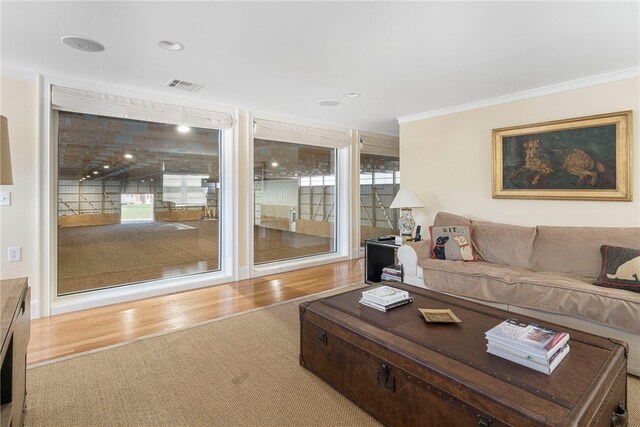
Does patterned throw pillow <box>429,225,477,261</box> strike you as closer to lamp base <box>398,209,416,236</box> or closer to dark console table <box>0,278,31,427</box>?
lamp base <box>398,209,416,236</box>

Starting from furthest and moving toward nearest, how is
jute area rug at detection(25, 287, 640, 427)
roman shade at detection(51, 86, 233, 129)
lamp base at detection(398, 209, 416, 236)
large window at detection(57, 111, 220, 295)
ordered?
lamp base at detection(398, 209, 416, 236), large window at detection(57, 111, 220, 295), roman shade at detection(51, 86, 233, 129), jute area rug at detection(25, 287, 640, 427)

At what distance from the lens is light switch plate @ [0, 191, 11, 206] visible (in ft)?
9.77

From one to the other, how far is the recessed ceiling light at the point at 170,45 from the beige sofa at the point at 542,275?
2719 millimetres

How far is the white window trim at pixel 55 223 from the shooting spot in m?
3.15

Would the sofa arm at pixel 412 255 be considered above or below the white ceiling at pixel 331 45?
below

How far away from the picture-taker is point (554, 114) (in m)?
3.47

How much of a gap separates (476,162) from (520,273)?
5.41 feet

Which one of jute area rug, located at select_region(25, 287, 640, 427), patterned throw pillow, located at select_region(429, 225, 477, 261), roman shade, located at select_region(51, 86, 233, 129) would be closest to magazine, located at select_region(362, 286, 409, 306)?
jute area rug, located at select_region(25, 287, 640, 427)

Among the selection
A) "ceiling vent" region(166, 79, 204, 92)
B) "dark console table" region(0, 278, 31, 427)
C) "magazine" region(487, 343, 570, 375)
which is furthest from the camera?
"ceiling vent" region(166, 79, 204, 92)

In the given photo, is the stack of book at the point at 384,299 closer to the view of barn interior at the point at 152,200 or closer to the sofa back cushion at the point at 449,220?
the sofa back cushion at the point at 449,220

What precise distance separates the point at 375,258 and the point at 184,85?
3.03 metres

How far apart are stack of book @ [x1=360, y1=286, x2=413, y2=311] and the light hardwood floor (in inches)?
64.2

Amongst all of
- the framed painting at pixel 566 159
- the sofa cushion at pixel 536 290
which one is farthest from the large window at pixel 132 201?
the framed painting at pixel 566 159

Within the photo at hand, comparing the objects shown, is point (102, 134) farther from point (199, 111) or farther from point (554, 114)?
point (554, 114)
